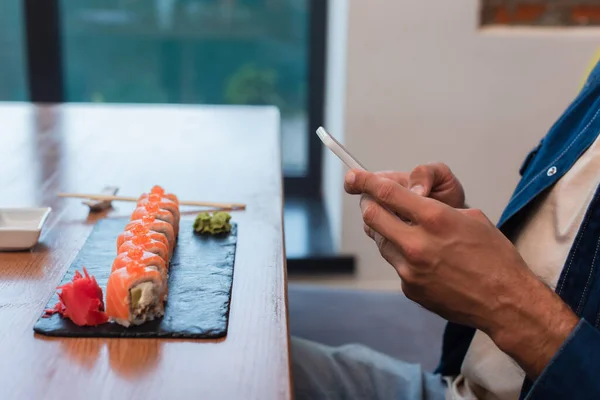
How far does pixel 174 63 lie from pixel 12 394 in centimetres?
231

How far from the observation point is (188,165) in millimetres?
1510

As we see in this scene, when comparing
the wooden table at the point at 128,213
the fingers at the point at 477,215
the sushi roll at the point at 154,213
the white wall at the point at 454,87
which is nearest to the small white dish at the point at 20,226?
the wooden table at the point at 128,213

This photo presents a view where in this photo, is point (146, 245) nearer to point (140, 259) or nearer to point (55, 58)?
point (140, 259)

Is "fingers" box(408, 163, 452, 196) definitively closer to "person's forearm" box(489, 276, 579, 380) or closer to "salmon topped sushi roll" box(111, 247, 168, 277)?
"person's forearm" box(489, 276, 579, 380)

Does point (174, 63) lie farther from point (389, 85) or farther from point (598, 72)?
→ point (598, 72)

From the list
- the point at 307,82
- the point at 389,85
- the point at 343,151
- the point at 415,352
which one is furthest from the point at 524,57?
the point at 343,151

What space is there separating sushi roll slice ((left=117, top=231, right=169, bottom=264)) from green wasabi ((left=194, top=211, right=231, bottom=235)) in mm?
184

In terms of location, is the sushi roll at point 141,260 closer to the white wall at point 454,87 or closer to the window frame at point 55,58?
the white wall at point 454,87

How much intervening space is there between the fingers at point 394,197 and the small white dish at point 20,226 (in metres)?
0.44

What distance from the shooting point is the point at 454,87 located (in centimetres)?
239

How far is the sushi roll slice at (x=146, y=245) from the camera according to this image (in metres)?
0.89

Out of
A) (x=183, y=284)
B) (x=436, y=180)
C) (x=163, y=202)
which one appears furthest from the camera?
(x=436, y=180)

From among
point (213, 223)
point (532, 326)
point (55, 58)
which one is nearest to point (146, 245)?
point (213, 223)

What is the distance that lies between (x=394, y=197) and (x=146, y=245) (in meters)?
0.28
